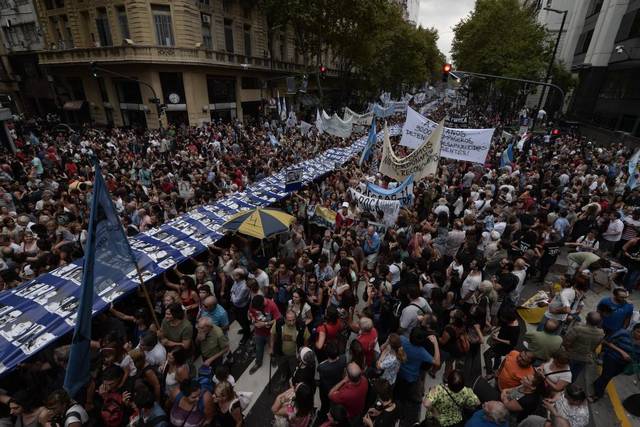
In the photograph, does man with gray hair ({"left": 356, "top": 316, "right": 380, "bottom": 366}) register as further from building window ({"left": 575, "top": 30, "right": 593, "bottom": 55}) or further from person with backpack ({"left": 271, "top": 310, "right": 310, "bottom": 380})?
building window ({"left": 575, "top": 30, "right": 593, "bottom": 55})

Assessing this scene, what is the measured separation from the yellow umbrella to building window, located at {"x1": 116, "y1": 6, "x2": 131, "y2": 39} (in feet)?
84.0

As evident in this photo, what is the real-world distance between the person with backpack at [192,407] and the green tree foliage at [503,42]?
114 ft

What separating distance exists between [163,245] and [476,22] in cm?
5201

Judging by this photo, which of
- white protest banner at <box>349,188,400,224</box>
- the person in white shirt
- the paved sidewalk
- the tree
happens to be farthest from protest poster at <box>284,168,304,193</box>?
the tree

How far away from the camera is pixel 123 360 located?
13.7ft

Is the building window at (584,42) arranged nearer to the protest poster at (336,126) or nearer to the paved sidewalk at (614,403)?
the protest poster at (336,126)

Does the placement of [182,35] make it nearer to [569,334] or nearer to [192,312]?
[192,312]

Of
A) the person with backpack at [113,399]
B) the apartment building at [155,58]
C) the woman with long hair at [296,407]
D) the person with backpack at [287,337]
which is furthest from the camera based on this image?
the apartment building at [155,58]

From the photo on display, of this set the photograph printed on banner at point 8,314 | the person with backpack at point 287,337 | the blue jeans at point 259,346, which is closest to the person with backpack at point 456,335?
the person with backpack at point 287,337

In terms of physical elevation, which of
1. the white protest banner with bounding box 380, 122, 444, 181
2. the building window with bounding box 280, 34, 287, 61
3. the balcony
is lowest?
the white protest banner with bounding box 380, 122, 444, 181

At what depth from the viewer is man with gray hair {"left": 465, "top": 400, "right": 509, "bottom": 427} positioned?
301 centimetres

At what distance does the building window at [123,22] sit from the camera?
81.1ft

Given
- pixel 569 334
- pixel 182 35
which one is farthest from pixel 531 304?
pixel 182 35

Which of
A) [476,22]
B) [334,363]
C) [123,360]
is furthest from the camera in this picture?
[476,22]
